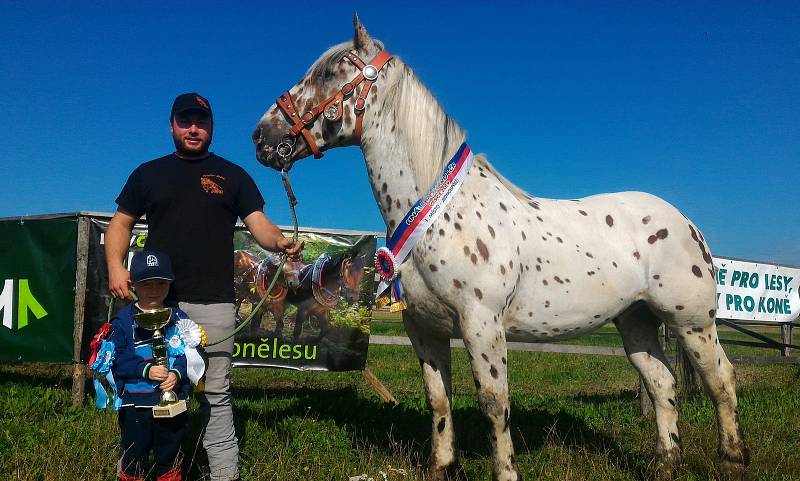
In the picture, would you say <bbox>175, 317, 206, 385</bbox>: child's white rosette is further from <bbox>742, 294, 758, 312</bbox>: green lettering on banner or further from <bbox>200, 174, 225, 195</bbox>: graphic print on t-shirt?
<bbox>742, 294, 758, 312</bbox>: green lettering on banner

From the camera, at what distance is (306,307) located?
655cm

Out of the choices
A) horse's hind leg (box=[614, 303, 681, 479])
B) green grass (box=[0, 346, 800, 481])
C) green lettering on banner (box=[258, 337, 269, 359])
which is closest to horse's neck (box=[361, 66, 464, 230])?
green grass (box=[0, 346, 800, 481])

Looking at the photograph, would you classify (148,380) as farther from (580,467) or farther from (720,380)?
(720,380)

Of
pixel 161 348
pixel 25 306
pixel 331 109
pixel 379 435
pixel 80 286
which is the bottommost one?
pixel 379 435

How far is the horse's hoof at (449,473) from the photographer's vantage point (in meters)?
3.81

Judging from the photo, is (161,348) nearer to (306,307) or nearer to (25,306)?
(306,307)

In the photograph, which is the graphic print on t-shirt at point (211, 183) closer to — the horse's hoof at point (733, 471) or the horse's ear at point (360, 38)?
the horse's ear at point (360, 38)

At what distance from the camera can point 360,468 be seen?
3.95m

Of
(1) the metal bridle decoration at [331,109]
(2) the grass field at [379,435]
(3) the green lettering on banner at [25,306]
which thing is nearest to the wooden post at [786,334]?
(2) the grass field at [379,435]

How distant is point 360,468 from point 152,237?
6.94ft

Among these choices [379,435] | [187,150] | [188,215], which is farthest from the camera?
[379,435]

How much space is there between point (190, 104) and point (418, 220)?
149 cm

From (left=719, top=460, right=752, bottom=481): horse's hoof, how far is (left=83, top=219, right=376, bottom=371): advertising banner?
374 centimetres

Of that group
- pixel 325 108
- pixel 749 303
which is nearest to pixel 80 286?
pixel 325 108
